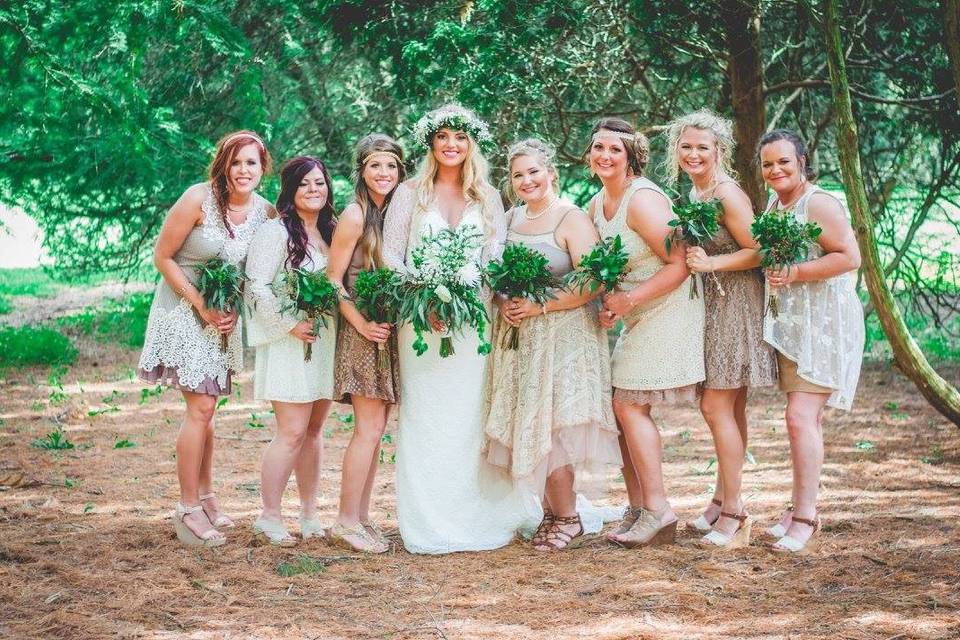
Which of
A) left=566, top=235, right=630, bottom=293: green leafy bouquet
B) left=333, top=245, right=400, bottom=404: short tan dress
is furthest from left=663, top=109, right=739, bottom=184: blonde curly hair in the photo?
left=333, top=245, right=400, bottom=404: short tan dress

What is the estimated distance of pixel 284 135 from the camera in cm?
1189

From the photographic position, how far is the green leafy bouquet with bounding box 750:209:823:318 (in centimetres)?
496

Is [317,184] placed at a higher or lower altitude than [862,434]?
higher

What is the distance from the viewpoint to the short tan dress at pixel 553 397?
17.5 feet

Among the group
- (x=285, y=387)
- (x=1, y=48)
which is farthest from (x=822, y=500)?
(x=1, y=48)

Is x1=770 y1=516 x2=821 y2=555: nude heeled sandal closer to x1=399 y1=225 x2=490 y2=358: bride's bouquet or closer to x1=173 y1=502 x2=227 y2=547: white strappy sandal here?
x1=399 y1=225 x2=490 y2=358: bride's bouquet

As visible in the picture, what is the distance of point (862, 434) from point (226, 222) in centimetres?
601

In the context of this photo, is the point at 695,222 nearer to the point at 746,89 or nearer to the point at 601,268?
the point at 601,268

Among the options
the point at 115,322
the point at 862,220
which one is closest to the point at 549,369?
the point at 862,220

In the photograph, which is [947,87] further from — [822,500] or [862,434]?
[822,500]

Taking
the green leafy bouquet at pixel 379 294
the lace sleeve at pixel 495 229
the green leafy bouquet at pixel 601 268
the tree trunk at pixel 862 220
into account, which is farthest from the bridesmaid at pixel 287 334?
the tree trunk at pixel 862 220

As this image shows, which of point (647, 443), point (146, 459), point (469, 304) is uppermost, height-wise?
point (469, 304)
